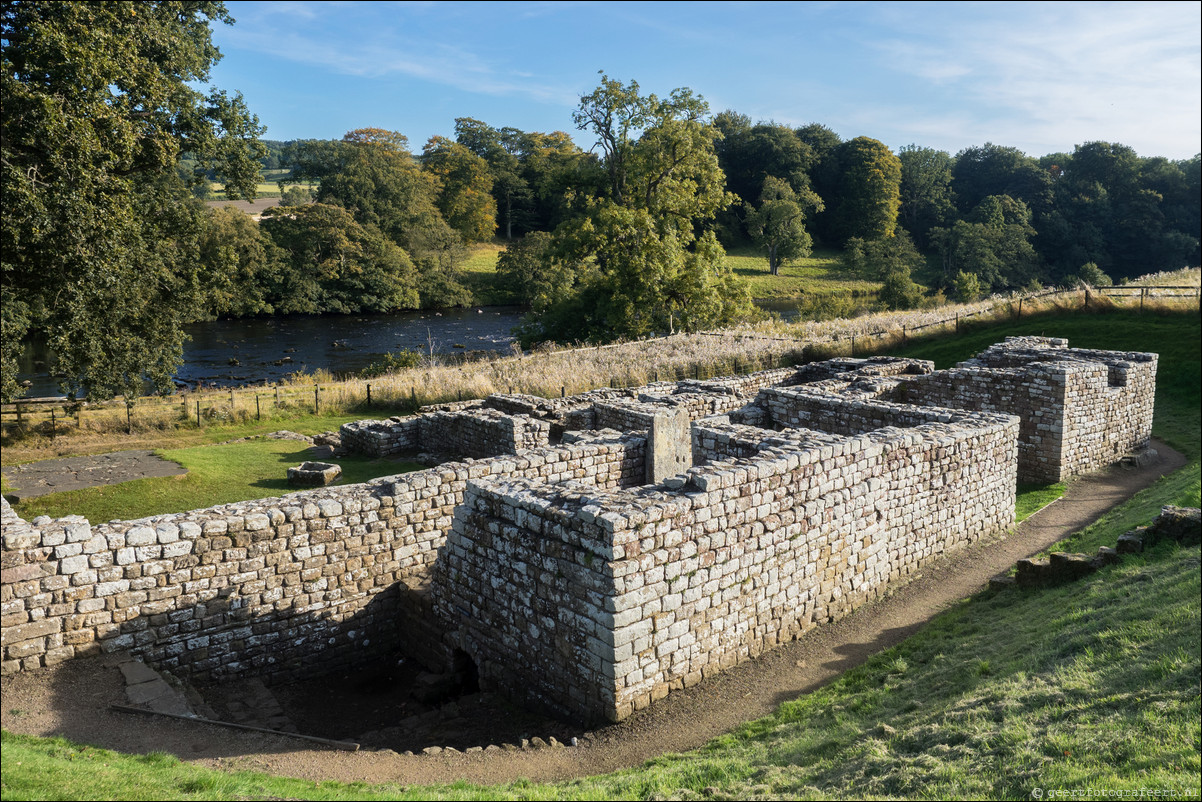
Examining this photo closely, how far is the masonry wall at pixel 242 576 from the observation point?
7266mm

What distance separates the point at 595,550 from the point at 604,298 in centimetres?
3393

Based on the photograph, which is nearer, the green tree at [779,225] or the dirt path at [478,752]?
the dirt path at [478,752]

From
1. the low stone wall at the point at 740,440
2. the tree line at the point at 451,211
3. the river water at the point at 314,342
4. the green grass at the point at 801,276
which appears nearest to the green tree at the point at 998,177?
the tree line at the point at 451,211

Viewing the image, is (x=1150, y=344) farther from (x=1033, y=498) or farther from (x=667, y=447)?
(x=667, y=447)

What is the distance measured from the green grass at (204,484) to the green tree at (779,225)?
61.3 m

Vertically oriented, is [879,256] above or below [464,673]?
above

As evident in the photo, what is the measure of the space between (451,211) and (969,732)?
78.1 m

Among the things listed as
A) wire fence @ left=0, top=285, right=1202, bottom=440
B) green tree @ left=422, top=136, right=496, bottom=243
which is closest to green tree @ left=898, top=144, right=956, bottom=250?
green tree @ left=422, top=136, right=496, bottom=243

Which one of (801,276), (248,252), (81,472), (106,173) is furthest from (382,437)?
(801,276)

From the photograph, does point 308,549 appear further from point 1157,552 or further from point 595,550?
point 1157,552

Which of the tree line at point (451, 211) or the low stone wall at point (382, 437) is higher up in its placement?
the tree line at point (451, 211)

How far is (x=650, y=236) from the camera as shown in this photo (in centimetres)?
4009

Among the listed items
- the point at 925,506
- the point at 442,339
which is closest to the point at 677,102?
the point at 442,339

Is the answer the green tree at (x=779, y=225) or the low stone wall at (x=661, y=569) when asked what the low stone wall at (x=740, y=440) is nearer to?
the low stone wall at (x=661, y=569)
